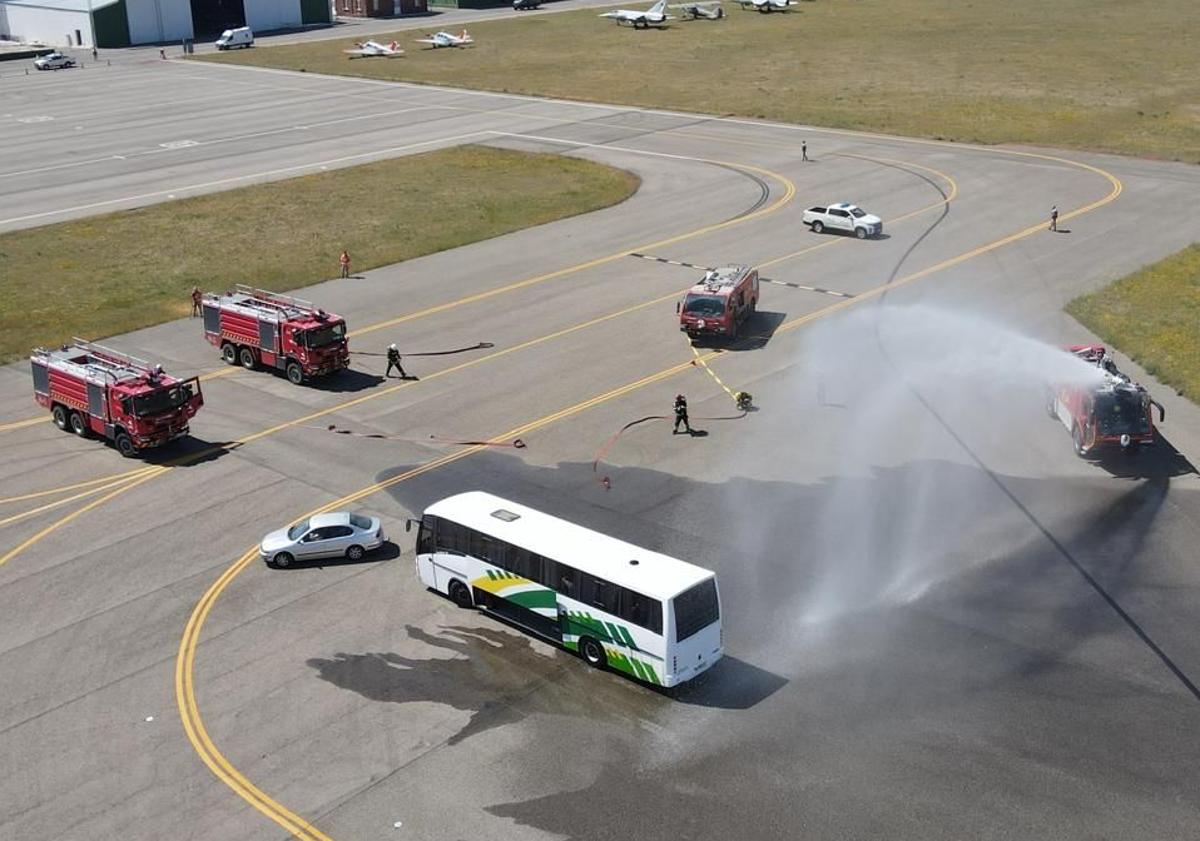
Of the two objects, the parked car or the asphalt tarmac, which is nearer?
the asphalt tarmac

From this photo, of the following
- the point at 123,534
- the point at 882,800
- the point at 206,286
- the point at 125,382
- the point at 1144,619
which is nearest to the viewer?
the point at 882,800

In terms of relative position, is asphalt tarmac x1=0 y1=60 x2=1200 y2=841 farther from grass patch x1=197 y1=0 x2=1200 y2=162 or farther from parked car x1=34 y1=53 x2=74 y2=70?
parked car x1=34 y1=53 x2=74 y2=70

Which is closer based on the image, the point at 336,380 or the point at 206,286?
the point at 336,380

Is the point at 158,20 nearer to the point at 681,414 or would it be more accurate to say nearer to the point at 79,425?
the point at 79,425

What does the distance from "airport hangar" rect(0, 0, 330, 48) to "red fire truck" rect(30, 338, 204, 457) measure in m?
135

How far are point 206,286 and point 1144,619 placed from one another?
52.7 metres

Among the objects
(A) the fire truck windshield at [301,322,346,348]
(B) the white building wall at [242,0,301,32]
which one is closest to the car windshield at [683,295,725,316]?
(A) the fire truck windshield at [301,322,346,348]

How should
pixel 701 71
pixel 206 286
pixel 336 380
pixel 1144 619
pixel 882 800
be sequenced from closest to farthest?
1. pixel 882 800
2. pixel 1144 619
3. pixel 336 380
4. pixel 206 286
5. pixel 701 71

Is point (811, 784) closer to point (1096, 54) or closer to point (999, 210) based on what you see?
point (999, 210)

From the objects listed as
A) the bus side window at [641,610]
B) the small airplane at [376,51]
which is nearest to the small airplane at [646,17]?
the small airplane at [376,51]

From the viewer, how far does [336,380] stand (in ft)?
179

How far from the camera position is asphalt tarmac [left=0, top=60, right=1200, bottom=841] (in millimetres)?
27281

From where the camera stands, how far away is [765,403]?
50.3m

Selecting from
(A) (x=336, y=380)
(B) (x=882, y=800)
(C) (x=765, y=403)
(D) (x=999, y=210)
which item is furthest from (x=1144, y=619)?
(D) (x=999, y=210)
